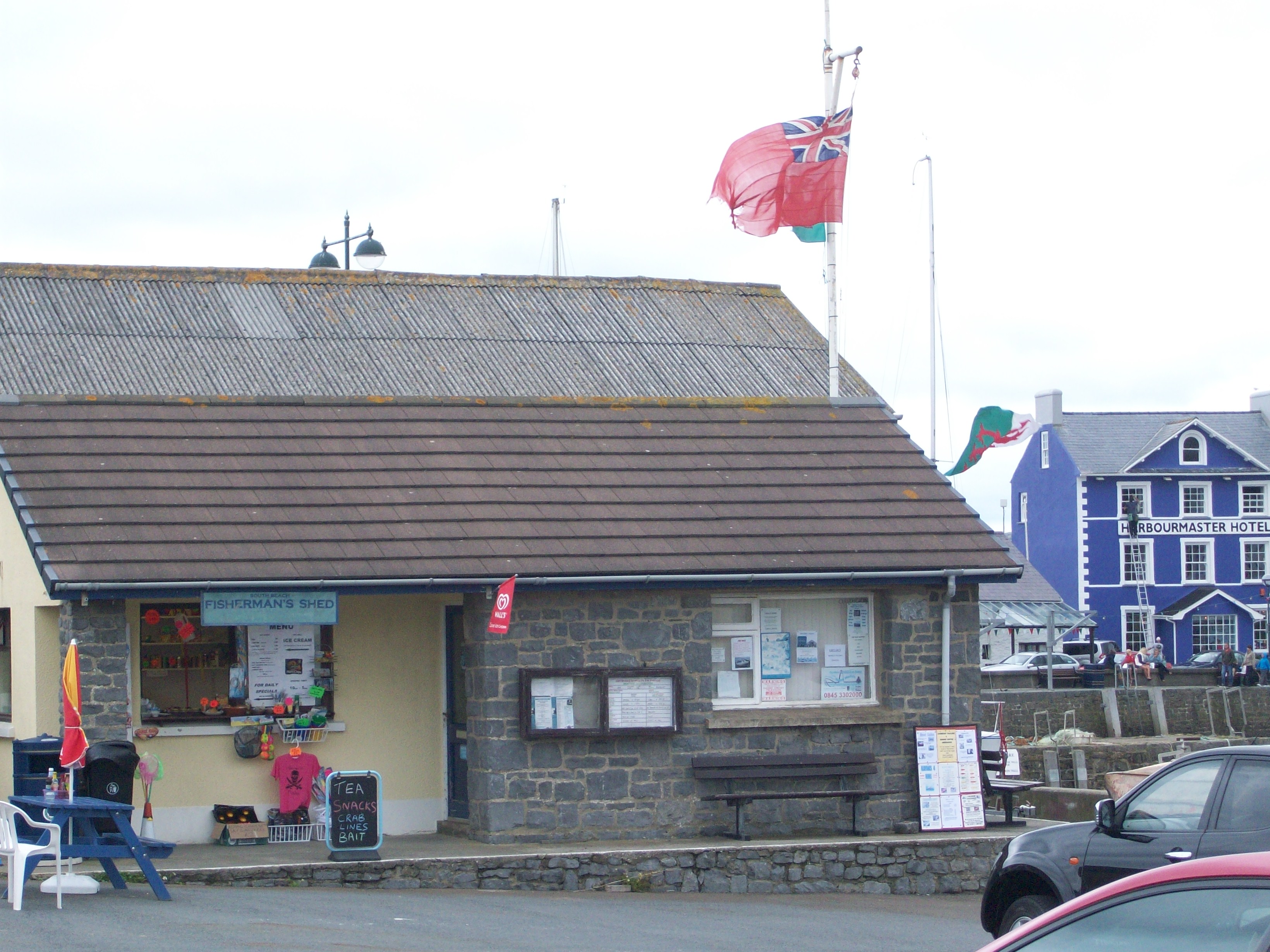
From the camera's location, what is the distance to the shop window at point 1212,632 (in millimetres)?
59688

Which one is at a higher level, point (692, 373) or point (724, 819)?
point (692, 373)

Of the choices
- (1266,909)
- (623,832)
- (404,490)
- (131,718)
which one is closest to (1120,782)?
(623,832)

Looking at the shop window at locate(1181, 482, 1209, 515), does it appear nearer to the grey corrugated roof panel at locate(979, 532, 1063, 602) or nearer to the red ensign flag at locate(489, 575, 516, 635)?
the grey corrugated roof panel at locate(979, 532, 1063, 602)

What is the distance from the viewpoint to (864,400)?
1870 centimetres

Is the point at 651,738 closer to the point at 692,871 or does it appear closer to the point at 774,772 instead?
the point at 774,772

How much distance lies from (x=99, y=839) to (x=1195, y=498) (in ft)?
180

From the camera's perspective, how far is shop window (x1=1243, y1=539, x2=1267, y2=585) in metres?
60.6

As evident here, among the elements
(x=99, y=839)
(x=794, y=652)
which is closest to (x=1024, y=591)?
(x=794, y=652)

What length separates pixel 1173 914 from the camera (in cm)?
448

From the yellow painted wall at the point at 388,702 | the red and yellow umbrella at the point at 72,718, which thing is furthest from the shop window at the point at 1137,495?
the red and yellow umbrella at the point at 72,718

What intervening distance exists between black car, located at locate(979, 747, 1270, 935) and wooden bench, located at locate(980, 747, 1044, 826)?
22.3 feet

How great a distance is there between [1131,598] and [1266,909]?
191ft

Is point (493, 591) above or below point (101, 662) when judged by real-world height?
above

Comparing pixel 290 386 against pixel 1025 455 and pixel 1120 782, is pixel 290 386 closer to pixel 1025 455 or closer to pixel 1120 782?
pixel 1120 782
